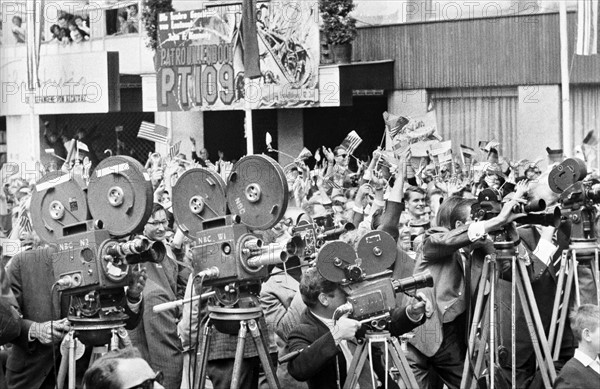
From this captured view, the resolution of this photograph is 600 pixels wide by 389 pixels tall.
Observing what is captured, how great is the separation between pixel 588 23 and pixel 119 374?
11936 mm

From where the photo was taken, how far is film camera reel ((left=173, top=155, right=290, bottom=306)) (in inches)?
309

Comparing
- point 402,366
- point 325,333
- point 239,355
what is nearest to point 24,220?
point 239,355

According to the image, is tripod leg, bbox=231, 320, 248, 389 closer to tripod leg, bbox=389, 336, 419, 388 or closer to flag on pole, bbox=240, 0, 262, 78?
tripod leg, bbox=389, 336, 419, 388

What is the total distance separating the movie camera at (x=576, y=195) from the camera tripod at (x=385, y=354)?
2437mm

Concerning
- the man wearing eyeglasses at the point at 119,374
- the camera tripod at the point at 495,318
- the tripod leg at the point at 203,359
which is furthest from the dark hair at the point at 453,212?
the man wearing eyeglasses at the point at 119,374

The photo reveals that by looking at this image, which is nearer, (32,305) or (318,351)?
(318,351)

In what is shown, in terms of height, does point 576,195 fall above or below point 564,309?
above

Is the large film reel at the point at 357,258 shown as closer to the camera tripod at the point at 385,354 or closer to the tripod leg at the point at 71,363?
the camera tripod at the point at 385,354

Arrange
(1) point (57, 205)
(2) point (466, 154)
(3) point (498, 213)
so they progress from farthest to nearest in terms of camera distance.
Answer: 1. (2) point (466, 154)
2. (3) point (498, 213)
3. (1) point (57, 205)

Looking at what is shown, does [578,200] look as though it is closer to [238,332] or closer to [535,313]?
[535,313]

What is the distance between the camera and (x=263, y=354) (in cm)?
783

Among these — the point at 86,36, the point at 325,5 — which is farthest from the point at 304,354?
the point at 86,36

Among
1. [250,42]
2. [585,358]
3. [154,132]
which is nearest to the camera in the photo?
[585,358]

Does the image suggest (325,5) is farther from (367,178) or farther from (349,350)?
(349,350)
